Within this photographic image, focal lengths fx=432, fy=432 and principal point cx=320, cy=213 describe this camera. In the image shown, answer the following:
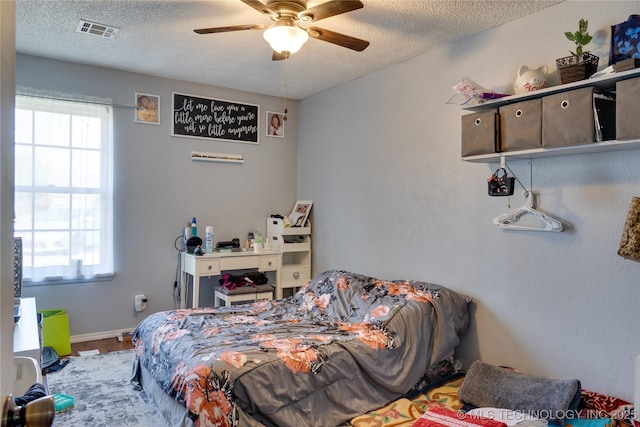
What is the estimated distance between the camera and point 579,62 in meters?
2.18

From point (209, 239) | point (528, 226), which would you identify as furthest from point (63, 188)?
point (528, 226)

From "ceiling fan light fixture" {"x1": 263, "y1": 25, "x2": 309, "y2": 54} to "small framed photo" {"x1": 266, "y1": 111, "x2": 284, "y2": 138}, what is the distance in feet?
7.62

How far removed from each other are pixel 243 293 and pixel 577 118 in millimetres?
2950

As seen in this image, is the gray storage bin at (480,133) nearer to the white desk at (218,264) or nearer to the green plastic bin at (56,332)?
the white desk at (218,264)

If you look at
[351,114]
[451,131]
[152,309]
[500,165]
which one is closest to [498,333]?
[500,165]

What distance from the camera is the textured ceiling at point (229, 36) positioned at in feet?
8.48

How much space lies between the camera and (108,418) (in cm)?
252

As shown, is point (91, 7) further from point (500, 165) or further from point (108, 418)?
point (500, 165)

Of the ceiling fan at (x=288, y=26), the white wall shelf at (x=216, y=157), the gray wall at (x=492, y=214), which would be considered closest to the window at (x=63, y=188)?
the white wall shelf at (x=216, y=157)

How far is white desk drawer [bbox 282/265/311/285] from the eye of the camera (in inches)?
175

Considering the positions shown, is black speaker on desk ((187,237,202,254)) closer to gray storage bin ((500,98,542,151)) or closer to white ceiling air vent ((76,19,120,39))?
white ceiling air vent ((76,19,120,39))

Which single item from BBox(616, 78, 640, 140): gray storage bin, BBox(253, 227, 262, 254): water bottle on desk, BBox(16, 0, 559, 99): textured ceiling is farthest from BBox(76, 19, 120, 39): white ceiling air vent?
BBox(616, 78, 640, 140): gray storage bin

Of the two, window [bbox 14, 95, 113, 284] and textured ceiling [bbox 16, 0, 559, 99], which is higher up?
textured ceiling [bbox 16, 0, 559, 99]

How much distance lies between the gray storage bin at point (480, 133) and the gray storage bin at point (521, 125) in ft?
0.14
